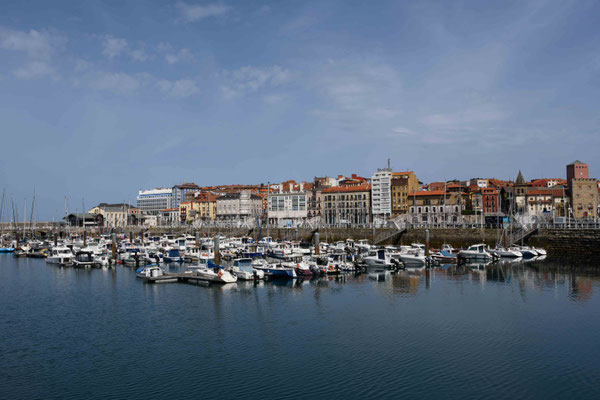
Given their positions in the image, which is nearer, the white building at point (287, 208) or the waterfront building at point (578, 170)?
the waterfront building at point (578, 170)

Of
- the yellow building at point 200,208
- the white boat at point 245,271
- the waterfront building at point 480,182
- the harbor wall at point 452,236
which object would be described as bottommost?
the white boat at point 245,271

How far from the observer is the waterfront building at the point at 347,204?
416 feet

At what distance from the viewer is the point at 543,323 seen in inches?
1286

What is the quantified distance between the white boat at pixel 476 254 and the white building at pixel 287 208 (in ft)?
224

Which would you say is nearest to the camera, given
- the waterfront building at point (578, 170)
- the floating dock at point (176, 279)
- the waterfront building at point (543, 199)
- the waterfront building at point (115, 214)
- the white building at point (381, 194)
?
the floating dock at point (176, 279)

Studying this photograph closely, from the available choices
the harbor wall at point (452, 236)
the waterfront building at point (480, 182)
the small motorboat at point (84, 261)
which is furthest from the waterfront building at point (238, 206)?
the small motorboat at point (84, 261)

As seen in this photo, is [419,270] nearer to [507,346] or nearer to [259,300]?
[259,300]

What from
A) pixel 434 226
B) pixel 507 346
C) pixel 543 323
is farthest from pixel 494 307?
pixel 434 226

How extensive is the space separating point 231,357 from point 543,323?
792 inches

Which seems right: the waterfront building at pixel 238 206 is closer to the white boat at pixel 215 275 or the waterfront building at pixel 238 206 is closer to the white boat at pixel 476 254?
the white boat at pixel 476 254

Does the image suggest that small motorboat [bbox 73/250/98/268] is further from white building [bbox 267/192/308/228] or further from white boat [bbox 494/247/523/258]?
white building [bbox 267/192/308/228]

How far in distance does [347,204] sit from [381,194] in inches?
374

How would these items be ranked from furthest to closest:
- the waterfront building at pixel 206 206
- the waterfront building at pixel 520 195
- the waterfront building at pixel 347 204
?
1. the waterfront building at pixel 206 206
2. the waterfront building at pixel 347 204
3. the waterfront building at pixel 520 195

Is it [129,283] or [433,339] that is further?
[129,283]
